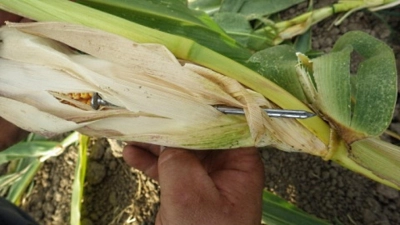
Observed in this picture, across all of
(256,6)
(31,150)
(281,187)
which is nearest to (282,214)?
(281,187)

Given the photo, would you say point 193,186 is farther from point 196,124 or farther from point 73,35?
point 73,35

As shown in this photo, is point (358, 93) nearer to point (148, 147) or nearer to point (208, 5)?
point (148, 147)

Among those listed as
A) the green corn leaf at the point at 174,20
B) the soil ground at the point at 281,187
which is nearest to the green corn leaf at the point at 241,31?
the soil ground at the point at 281,187

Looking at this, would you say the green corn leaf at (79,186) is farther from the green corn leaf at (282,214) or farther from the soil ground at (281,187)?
the green corn leaf at (282,214)

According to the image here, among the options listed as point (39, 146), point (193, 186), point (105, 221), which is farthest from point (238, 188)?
point (39, 146)

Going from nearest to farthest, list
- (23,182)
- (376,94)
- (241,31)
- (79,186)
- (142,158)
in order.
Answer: (376,94), (142,158), (241,31), (79,186), (23,182)

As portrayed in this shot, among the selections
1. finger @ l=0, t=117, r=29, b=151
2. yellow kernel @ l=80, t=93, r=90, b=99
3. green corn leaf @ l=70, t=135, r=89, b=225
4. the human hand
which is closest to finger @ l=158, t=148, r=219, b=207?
the human hand
